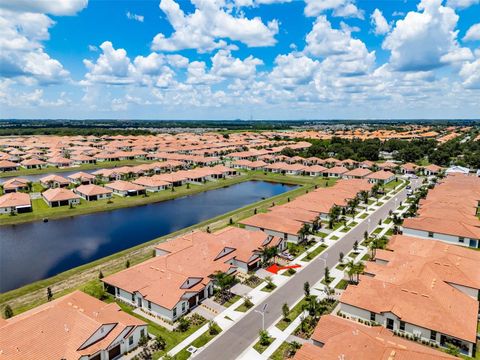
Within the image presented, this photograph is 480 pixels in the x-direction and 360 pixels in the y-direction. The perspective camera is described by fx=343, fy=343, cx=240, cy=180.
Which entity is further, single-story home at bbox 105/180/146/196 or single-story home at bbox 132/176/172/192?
single-story home at bbox 132/176/172/192

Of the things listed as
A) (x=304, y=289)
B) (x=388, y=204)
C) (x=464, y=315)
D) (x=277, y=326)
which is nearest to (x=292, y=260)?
(x=304, y=289)

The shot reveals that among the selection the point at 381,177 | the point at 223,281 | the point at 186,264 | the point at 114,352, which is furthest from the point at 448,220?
the point at 114,352

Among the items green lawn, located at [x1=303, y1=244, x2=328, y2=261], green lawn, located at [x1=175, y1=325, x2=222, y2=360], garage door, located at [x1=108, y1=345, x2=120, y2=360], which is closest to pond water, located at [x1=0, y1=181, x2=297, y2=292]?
garage door, located at [x1=108, y1=345, x2=120, y2=360]

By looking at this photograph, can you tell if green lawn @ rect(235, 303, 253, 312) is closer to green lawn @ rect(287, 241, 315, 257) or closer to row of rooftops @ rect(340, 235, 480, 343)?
row of rooftops @ rect(340, 235, 480, 343)

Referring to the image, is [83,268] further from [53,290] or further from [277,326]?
[277,326]

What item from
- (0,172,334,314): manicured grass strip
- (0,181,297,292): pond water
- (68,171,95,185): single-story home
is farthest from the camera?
(68,171,95,185): single-story home

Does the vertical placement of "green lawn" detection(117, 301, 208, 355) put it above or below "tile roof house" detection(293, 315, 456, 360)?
below
